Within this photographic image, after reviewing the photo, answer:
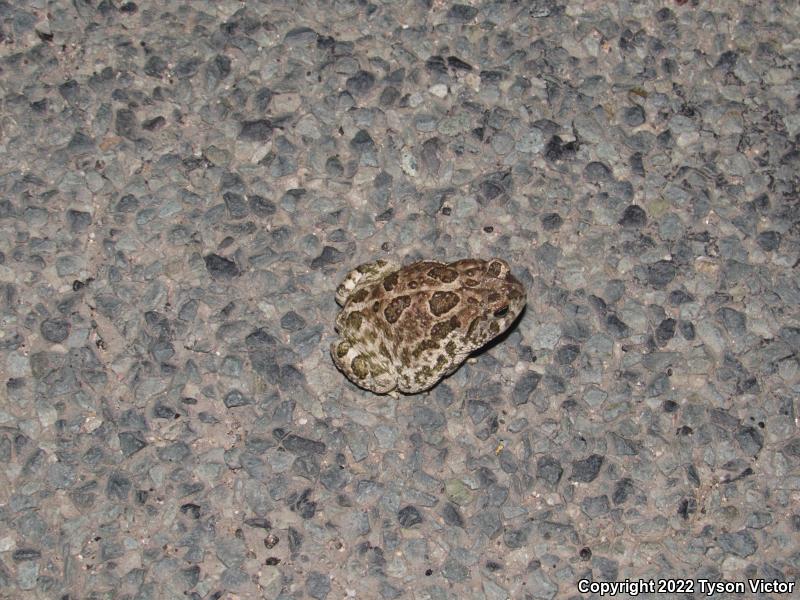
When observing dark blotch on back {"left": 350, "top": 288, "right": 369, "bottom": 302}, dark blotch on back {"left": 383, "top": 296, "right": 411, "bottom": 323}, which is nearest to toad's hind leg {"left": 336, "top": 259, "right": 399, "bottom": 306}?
dark blotch on back {"left": 350, "top": 288, "right": 369, "bottom": 302}

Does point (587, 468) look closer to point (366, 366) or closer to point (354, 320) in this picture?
point (366, 366)

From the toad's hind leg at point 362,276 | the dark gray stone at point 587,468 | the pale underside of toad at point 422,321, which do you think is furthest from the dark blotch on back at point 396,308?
the dark gray stone at point 587,468

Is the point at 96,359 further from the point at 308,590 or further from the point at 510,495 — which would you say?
the point at 510,495

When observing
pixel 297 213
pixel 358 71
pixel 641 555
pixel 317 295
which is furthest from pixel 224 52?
pixel 641 555

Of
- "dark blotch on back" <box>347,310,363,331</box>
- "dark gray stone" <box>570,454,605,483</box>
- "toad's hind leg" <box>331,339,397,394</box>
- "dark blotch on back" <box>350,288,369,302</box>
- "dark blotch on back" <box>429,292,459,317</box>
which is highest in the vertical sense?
"dark blotch on back" <box>429,292,459,317</box>

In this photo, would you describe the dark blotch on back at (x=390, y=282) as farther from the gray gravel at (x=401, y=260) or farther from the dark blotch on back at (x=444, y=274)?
the gray gravel at (x=401, y=260)

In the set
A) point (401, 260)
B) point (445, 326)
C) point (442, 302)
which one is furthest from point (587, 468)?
point (401, 260)

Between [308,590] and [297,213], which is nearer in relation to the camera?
[308,590]

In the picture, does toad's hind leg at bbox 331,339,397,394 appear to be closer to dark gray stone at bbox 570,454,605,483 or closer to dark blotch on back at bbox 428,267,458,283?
dark blotch on back at bbox 428,267,458,283
